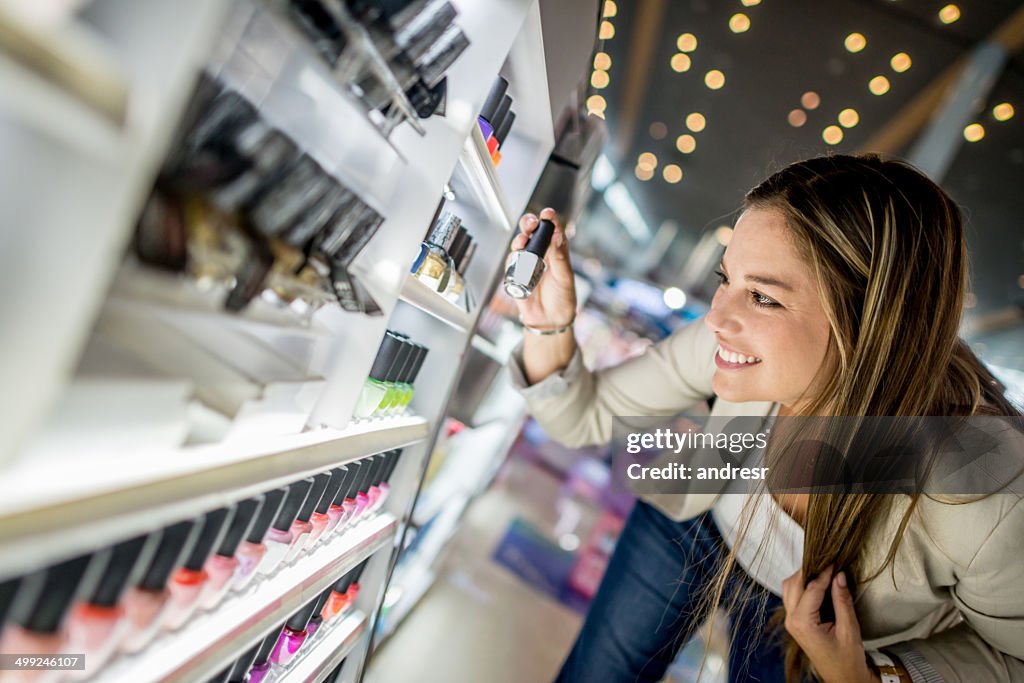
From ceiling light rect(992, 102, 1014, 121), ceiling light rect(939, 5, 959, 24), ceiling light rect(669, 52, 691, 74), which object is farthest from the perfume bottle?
ceiling light rect(669, 52, 691, 74)

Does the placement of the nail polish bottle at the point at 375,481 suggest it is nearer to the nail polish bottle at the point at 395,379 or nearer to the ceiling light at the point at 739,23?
the nail polish bottle at the point at 395,379

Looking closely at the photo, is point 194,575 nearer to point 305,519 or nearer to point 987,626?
point 305,519

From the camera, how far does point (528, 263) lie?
1.19m

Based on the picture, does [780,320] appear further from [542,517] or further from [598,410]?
[542,517]

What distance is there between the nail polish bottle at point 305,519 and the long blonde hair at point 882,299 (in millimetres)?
1030

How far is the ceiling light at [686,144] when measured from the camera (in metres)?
6.45

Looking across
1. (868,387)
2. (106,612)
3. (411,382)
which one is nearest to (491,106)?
(411,382)

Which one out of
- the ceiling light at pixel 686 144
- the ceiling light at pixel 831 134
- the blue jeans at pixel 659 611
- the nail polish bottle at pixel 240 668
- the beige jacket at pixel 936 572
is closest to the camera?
the nail polish bottle at pixel 240 668

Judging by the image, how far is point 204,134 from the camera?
19.5 inches

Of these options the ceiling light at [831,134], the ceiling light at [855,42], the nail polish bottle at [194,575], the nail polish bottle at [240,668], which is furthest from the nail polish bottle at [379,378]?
the ceiling light at [831,134]

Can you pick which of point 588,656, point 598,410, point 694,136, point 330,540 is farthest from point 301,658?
point 694,136

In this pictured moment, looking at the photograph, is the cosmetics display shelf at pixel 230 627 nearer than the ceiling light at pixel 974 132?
Yes

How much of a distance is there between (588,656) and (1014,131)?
3884 mm

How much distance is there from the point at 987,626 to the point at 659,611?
0.70 meters
